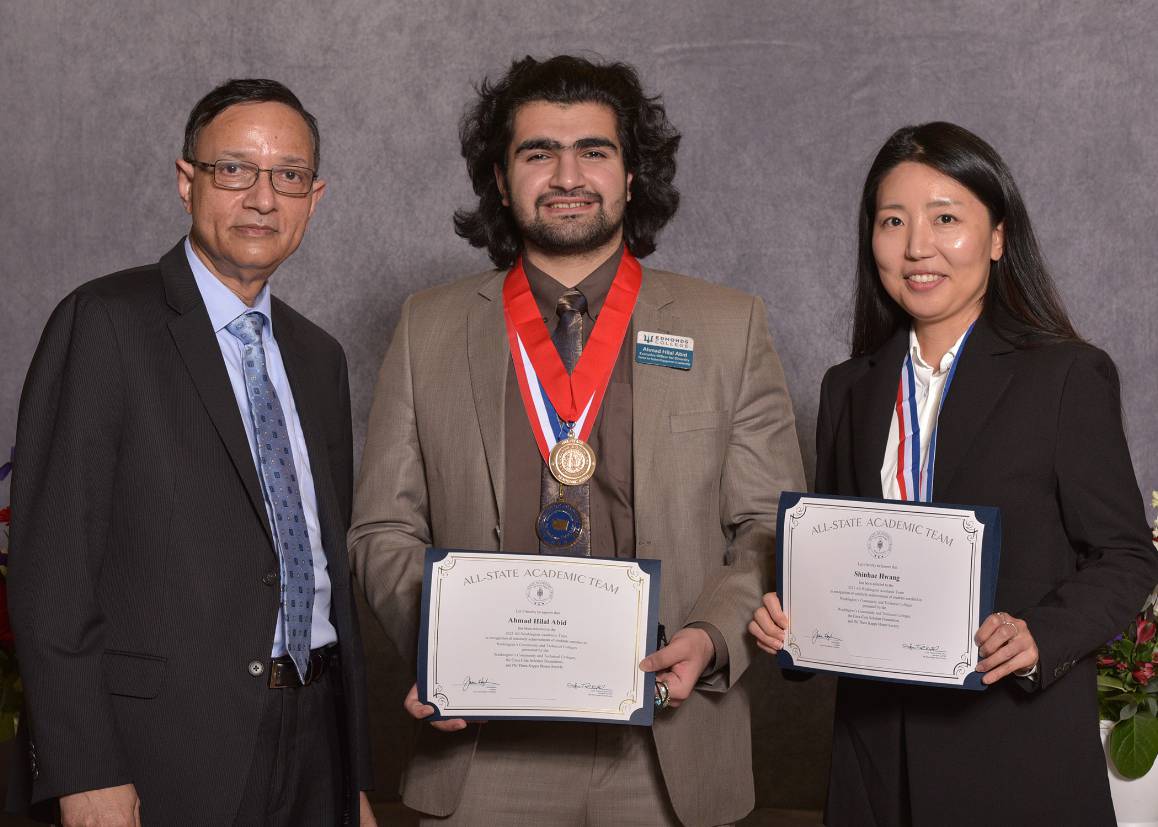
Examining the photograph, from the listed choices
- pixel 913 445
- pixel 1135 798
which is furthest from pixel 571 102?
pixel 1135 798

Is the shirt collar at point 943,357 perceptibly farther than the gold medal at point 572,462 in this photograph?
No

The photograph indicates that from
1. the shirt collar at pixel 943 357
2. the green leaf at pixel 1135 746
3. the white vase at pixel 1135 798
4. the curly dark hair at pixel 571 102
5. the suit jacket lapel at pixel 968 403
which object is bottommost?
the white vase at pixel 1135 798

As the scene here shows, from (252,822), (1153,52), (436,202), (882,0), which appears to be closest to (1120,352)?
(1153,52)

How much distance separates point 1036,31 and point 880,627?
3.27 metres

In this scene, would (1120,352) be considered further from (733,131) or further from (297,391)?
(297,391)

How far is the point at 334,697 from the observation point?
2.52m

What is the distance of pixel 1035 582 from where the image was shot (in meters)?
2.26

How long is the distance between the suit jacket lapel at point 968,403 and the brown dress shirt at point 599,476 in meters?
0.66

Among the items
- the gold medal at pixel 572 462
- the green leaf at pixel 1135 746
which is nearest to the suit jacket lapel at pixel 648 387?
the gold medal at pixel 572 462

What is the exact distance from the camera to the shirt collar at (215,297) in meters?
2.46
